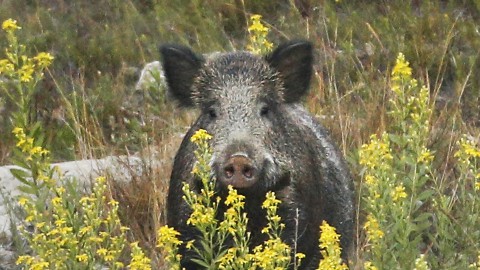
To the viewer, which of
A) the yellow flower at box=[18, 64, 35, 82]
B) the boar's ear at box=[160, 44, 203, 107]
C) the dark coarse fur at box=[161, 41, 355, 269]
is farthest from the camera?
the boar's ear at box=[160, 44, 203, 107]

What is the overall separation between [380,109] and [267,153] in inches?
97.1

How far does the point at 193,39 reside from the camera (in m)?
11.5

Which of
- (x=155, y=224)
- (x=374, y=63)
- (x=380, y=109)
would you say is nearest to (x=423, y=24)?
(x=374, y=63)

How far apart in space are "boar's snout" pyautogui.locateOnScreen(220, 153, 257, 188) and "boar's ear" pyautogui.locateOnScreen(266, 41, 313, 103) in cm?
112

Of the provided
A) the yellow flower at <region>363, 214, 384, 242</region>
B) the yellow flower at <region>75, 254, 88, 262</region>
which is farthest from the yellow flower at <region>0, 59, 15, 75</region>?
the yellow flower at <region>363, 214, 384, 242</region>

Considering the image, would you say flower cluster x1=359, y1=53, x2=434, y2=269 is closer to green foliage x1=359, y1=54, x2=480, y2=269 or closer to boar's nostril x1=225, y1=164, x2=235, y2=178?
green foliage x1=359, y1=54, x2=480, y2=269

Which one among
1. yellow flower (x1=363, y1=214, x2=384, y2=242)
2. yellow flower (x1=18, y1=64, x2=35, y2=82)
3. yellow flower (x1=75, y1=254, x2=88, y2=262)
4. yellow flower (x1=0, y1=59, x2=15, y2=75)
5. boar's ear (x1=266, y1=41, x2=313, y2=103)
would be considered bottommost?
yellow flower (x1=363, y1=214, x2=384, y2=242)

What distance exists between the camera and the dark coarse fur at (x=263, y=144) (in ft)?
18.9

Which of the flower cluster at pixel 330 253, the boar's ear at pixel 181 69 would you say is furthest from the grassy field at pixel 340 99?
the boar's ear at pixel 181 69

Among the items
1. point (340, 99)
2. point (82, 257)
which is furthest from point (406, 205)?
point (340, 99)

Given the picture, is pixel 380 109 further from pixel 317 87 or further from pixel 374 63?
pixel 374 63

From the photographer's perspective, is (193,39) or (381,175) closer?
(381,175)

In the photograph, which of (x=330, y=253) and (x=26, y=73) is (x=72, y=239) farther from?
(x=330, y=253)

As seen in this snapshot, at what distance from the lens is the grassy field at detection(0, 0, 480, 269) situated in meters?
5.21
